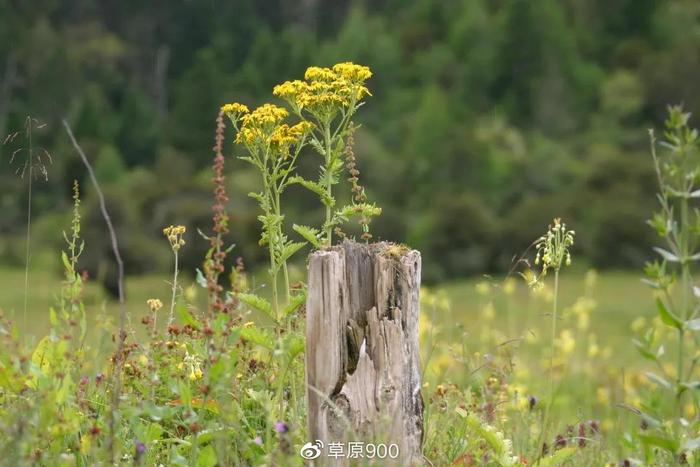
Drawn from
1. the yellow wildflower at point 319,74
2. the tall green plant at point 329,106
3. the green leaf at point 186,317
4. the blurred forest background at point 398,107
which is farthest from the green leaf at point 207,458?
the blurred forest background at point 398,107

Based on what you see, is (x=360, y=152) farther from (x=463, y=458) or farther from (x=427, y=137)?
(x=463, y=458)

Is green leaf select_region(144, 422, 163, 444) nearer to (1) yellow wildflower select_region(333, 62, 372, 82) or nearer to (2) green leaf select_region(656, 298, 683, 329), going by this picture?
(1) yellow wildflower select_region(333, 62, 372, 82)

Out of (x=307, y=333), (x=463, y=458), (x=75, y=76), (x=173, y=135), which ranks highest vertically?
(x=75, y=76)

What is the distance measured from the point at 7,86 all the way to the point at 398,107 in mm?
12605

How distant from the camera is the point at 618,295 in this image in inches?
960

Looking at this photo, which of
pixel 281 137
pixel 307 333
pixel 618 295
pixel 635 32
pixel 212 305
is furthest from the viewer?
pixel 635 32

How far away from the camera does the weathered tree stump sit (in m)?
3.66

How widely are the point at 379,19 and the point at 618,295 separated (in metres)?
19.5

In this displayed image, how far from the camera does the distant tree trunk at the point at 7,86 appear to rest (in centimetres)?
3353

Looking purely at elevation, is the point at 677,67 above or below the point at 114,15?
below

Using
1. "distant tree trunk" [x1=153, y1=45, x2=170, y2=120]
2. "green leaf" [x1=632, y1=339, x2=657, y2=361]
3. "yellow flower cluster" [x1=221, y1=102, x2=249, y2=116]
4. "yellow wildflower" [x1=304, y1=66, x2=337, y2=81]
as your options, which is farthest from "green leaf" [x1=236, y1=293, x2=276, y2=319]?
"distant tree trunk" [x1=153, y1=45, x2=170, y2=120]

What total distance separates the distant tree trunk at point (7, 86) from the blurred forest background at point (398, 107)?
7 centimetres

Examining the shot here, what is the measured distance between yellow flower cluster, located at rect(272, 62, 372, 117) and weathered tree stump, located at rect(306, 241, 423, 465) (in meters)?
0.58

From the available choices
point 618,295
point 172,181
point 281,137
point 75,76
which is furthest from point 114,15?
point 281,137
